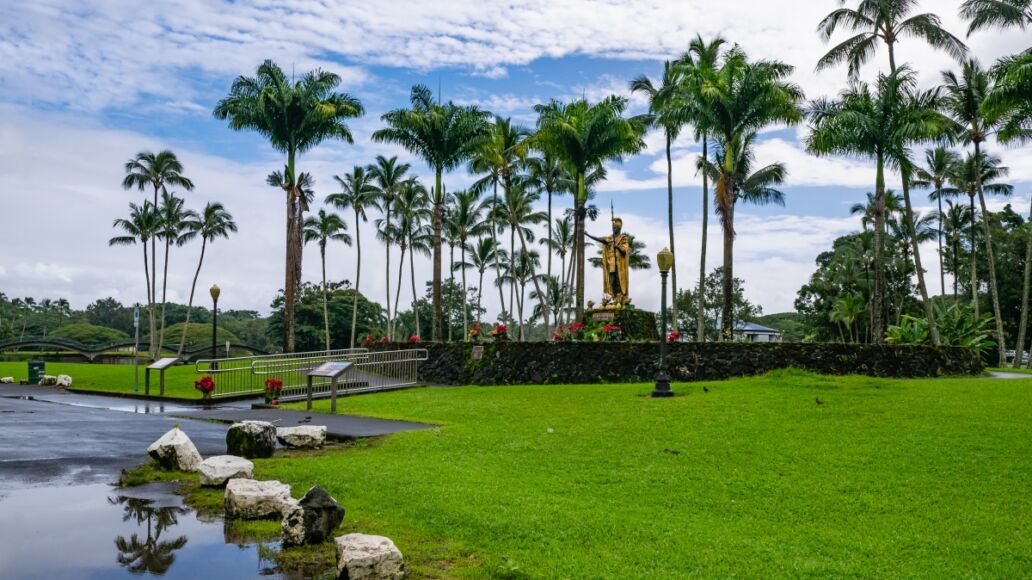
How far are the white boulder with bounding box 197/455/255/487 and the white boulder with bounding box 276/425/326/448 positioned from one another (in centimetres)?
259

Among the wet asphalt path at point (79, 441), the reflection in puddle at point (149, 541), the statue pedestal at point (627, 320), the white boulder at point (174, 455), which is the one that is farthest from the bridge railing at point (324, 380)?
the reflection in puddle at point (149, 541)

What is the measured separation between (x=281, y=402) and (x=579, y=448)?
10.8m

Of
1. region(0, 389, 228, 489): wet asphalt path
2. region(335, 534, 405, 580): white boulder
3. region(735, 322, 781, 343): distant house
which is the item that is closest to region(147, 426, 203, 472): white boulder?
region(0, 389, 228, 489): wet asphalt path

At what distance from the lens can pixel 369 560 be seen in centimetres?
511

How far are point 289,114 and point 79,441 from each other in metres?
23.3

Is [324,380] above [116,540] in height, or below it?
above

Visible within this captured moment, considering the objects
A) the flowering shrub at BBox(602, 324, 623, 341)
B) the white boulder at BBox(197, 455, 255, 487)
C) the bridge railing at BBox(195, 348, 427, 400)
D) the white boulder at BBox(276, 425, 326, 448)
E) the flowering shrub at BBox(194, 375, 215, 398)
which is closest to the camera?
the white boulder at BBox(197, 455, 255, 487)

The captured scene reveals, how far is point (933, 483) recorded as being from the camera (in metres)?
8.32

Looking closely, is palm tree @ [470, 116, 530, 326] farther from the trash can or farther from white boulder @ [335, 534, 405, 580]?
white boulder @ [335, 534, 405, 580]

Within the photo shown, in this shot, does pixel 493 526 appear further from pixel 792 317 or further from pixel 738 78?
pixel 792 317

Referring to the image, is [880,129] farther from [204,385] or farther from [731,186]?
[204,385]

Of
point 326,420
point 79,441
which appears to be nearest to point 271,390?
point 326,420

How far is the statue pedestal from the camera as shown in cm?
2458

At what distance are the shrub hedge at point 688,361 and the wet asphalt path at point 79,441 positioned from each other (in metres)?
10.2
